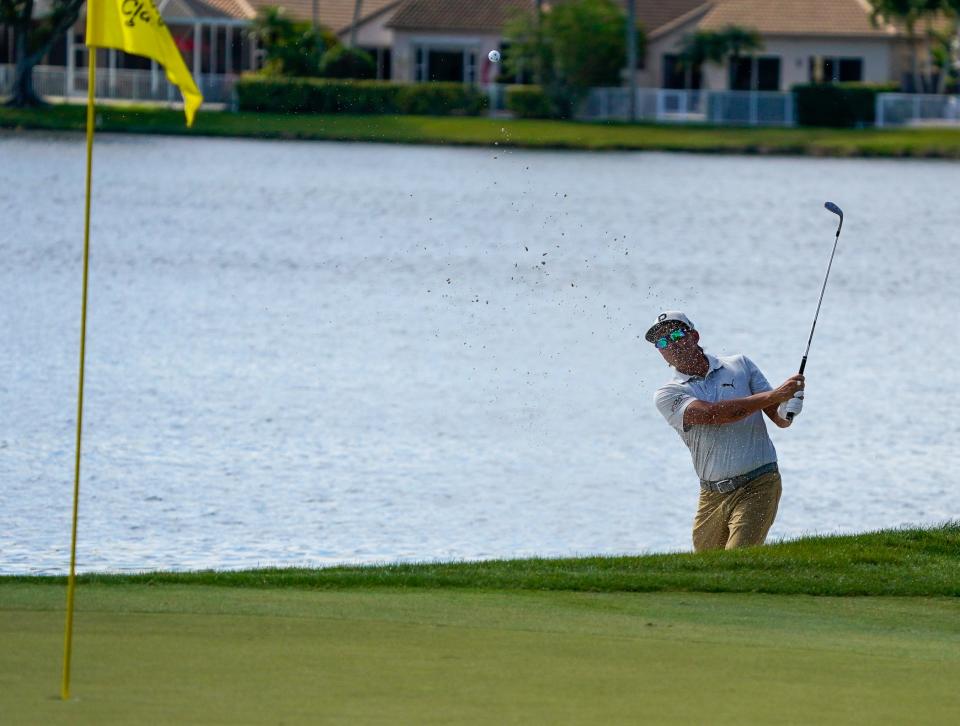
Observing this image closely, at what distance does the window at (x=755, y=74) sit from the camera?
251ft

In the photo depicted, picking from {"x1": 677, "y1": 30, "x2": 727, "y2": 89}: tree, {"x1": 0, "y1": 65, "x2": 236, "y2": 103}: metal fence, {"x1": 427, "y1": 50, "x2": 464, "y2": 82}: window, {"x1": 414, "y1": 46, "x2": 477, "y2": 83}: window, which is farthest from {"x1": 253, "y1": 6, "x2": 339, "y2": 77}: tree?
{"x1": 677, "y1": 30, "x2": 727, "y2": 89}: tree

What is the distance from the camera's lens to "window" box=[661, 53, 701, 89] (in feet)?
254

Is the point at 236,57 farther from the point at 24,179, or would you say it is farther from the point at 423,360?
the point at 423,360

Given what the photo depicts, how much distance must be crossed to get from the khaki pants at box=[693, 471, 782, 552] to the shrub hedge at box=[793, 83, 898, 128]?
6050 cm

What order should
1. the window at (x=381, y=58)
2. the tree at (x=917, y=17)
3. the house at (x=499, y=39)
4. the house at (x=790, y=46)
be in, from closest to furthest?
the tree at (x=917, y=17)
the house at (x=790, y=46)
the house at (x=499, y=39)
the window at (x=381, y=58)

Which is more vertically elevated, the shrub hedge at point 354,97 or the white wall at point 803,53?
the white wall at point 803,53

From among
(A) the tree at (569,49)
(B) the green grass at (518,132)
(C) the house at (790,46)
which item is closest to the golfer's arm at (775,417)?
(B) the green grass at (518,132)

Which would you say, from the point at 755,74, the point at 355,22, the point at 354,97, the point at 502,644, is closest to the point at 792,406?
the point at 502,644

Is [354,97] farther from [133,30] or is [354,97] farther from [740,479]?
[133,30]

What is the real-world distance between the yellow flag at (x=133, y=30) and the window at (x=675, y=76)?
235 ft

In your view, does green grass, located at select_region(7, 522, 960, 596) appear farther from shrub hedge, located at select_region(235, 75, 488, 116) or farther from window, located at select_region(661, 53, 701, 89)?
window, located at select_region(661, 53, 701, 89)

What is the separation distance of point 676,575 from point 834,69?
6969 centimetres

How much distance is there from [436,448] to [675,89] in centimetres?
6161

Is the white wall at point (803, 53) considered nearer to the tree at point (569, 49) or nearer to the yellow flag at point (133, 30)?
the tree at point (569, 49)
